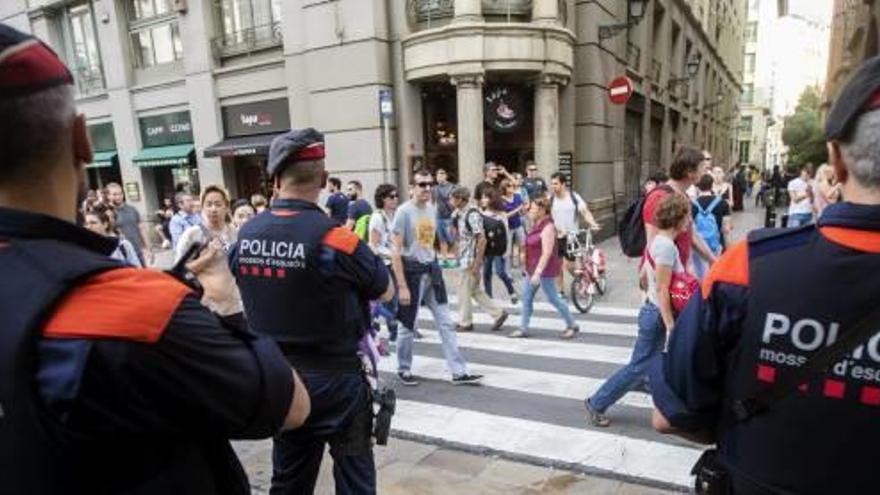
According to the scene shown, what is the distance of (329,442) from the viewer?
2830 millimetres

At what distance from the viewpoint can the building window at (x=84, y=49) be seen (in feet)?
61.8

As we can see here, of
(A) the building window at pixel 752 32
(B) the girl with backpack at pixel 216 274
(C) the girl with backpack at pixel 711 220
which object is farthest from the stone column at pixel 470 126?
(A) the building window at pixel 752 32

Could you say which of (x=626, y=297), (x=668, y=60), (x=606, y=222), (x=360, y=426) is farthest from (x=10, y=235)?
(x=668, y=60)

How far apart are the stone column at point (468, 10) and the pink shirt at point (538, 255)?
22.3ft

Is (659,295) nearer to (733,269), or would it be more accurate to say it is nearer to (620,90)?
(733,269)

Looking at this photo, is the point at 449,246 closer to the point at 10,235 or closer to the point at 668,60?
the point at 10,235

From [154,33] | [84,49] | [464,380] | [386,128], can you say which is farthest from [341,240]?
[84,49]

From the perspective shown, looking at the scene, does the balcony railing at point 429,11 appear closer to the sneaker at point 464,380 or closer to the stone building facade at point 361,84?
the stone building facade at point 361,84

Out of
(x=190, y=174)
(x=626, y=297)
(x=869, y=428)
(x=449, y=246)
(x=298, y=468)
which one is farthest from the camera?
(x=190, y=174)

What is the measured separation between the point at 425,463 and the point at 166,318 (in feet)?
10.9

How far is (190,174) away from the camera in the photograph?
17688 mm

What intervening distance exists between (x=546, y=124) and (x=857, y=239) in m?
12.2

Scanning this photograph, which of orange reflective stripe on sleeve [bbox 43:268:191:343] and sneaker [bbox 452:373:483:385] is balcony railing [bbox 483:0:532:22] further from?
orange reflective stripe on sleeve [bbox 43:268:191:343]

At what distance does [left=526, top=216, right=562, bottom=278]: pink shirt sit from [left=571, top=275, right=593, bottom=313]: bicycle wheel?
1115mm
